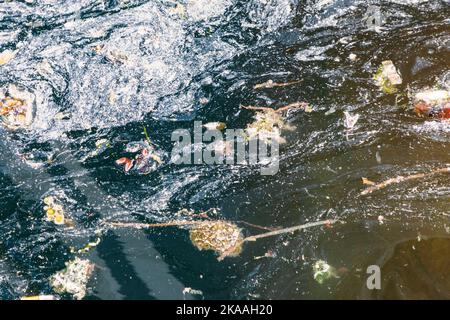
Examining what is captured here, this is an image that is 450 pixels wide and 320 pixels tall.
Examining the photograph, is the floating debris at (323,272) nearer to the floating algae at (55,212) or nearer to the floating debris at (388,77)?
the floating debris at (388,77)

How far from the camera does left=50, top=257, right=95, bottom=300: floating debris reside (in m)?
2.49

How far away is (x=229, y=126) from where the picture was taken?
2795 millimetres

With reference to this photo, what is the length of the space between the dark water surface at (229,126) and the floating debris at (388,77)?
0.16 ft

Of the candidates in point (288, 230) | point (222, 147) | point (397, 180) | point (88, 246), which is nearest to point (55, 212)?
point (88, 246)

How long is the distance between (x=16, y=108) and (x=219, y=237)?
181 centimetres

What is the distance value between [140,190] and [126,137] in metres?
0.42

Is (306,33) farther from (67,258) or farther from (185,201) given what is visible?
(67,258)

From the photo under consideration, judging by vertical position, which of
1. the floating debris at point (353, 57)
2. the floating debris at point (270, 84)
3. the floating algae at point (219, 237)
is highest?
the floating debris at point (353, 57)

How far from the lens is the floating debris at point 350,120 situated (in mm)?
2703

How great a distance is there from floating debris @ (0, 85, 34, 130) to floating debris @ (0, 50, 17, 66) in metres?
0.23

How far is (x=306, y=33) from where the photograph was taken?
3.00m

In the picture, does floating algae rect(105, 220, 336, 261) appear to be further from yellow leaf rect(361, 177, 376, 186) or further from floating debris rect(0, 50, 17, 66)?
floating debris rect(0, 50, 17, 66)

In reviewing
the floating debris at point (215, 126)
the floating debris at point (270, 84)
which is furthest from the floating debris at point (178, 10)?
the floating debris at point (215, 126)

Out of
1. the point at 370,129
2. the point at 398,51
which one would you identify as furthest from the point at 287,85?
the point at 398,51
